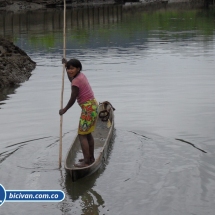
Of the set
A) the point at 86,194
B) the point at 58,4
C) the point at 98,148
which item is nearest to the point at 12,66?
the point at 98,148

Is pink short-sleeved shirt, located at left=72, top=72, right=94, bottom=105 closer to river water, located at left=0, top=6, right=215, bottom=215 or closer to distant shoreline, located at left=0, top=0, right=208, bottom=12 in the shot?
river water, located at left=0, top=6, right=215, bottom=215

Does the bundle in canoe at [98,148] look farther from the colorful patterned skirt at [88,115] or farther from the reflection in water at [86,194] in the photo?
the colorful patterned skirt at [88,115]

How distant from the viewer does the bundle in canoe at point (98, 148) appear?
9.16 meters

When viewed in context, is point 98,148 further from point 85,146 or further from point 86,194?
point 86,194

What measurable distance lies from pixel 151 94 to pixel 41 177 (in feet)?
23.7

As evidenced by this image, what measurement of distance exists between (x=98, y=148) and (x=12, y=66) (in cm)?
921

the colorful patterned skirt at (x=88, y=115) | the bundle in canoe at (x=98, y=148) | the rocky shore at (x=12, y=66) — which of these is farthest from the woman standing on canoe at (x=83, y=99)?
the rocky shore at (x=12, y=66)

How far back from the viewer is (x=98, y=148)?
11.2m

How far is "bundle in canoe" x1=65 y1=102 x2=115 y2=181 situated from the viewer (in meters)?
9.16

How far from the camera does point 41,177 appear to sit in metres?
9.47

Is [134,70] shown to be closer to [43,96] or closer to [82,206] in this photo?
[43,96]

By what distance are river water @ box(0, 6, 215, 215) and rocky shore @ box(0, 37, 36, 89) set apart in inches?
17.1

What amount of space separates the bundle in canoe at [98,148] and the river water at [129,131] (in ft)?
0.54

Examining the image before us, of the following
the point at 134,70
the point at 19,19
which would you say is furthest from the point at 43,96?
the point at 19,19
